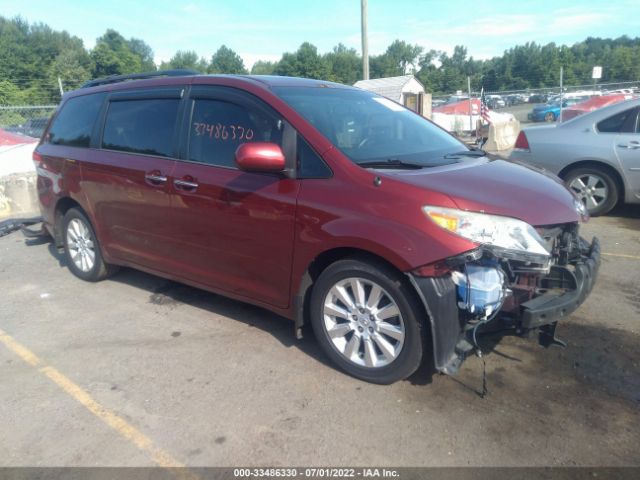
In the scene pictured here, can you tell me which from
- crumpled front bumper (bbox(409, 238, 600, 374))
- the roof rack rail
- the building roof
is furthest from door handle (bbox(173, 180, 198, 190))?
the building roof

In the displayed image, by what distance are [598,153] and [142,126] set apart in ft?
19.0

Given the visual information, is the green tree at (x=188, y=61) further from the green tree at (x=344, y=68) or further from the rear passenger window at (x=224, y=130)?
the rear passenger window at (x=224, y=130)

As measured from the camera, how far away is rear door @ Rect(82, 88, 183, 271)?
4.15 metres

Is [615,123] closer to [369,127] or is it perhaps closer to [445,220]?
[369,127]

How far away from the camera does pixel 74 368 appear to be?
364 cm

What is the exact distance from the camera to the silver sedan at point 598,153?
22.4ft

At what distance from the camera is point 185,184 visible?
154 inches

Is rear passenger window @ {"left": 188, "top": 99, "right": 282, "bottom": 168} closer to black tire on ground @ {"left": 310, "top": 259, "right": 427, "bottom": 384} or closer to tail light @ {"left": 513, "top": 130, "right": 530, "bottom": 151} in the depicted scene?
black tire on ground @ {"left": 310, "top": 259, "right": 427, "bottom": 384}

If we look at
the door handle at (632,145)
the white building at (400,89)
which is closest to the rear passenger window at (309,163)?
the door handle at (632,145)

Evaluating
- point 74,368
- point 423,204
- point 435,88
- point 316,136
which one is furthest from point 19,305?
point 435,88

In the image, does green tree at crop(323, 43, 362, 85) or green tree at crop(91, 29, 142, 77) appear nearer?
green tree at crop(91, 29, 142, 77)

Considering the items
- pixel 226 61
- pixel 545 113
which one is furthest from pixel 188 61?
pixel 545 113

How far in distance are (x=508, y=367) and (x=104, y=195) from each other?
11.9 feet

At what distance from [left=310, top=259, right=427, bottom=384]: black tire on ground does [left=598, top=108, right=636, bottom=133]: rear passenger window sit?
554 centimetres
